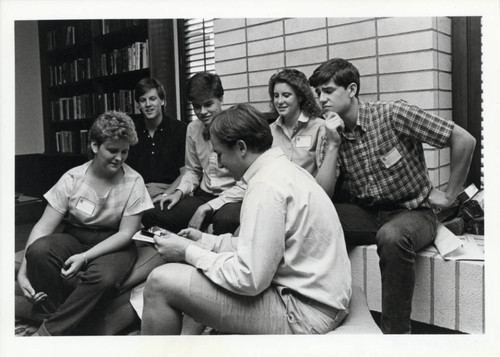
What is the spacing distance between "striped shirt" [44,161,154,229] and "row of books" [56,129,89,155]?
116 inches

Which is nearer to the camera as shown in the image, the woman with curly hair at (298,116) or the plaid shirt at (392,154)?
the plaid shirt at (392,154)

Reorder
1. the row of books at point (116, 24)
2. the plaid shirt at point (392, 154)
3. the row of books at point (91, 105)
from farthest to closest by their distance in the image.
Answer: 1. the row of books at point (91, 105)
2. the row of books at point (116, 24)
3. the plaid shirt at point (392, 154)

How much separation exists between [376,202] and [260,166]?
31.1 inches

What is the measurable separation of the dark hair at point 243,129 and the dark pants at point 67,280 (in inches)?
32.3

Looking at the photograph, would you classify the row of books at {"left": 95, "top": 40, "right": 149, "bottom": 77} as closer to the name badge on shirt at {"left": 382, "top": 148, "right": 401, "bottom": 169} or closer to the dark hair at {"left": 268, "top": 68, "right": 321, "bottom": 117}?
the dark hair at {"left": 268, "top": 68, "right": 321, "bottom": 117}

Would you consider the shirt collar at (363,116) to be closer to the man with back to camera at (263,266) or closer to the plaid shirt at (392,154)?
the plaid shirt at (392,154)

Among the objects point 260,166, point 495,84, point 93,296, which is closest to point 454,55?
point 495,84

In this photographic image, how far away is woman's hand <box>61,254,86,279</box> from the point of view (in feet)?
6.06

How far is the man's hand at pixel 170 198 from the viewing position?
2451 millimetres

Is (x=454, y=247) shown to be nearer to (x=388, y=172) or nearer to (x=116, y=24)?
(x=388, y=172)

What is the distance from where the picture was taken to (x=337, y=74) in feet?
6.49

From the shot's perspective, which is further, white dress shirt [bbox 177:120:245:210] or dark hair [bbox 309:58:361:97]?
white dress shirt [bbox 177:120:245:210]

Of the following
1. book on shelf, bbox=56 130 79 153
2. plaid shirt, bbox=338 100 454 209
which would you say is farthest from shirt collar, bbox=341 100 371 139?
book on shelf, bbox=56 130 79 153

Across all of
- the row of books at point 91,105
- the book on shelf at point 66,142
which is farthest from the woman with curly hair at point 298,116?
the book on shelf at point 66,142
